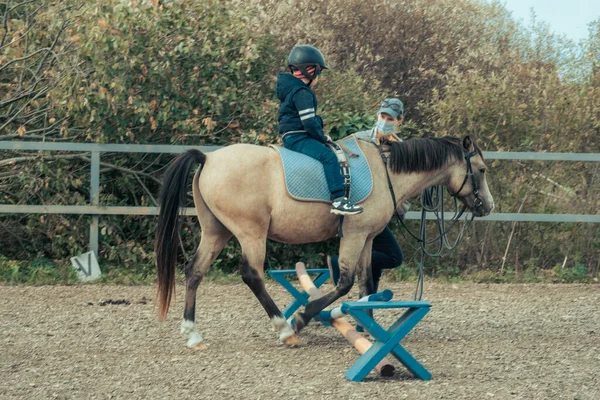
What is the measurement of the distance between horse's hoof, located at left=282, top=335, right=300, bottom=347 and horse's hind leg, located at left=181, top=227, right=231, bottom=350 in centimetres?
65

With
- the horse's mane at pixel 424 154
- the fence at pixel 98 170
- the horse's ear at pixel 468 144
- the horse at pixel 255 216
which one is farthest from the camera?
the fence at pixel 98 170

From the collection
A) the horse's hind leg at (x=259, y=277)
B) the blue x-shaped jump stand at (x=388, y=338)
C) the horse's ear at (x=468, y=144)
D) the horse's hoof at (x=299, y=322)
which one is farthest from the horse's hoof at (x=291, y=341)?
the horse's ear at (x=468, y=144)

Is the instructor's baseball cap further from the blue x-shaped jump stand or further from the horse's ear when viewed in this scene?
the blue x-shaped jump stand

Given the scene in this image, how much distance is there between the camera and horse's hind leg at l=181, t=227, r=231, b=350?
694cm

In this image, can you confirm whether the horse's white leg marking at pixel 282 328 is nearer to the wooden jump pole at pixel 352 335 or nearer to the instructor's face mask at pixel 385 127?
the wooden jump pole at pixel 352 335

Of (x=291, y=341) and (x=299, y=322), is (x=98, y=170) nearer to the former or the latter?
(x=299, y=322)

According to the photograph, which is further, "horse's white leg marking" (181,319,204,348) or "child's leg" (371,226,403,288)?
"child's leg" (371,226,403,288)

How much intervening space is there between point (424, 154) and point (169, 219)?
7.06ft

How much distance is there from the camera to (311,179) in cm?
689

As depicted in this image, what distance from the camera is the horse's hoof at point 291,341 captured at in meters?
6.93

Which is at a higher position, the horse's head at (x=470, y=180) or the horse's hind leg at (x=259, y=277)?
the horse's head at (x=470, y=180)

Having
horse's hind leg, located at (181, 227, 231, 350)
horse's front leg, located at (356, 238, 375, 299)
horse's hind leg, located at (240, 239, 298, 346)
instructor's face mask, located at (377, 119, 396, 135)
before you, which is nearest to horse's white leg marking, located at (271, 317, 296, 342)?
horse's hind leg, located at (240, 239, 298, 346)

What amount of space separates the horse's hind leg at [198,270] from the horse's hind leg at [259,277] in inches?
13.3

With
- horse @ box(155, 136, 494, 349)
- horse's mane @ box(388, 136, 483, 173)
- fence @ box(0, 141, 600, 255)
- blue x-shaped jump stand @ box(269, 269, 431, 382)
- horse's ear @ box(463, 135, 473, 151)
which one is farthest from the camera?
fence @ box(0, 141, 600, 255)
